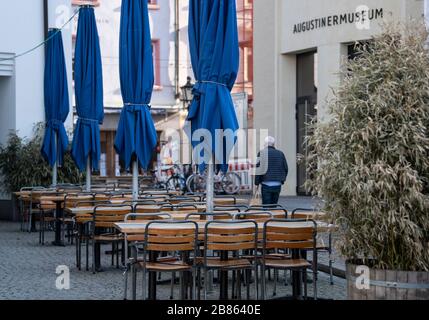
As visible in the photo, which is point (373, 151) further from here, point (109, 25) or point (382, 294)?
point (109, 25)

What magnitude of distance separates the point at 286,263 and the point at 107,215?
3352mm

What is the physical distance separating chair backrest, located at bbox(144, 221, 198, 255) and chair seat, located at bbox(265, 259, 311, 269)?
869mm

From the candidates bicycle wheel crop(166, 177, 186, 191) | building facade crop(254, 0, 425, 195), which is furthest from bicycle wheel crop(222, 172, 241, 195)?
building facade crop(254, 0, 425, 195)

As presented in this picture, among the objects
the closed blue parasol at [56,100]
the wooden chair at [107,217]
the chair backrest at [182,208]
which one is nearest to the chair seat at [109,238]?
the wooden chair at [107,217]

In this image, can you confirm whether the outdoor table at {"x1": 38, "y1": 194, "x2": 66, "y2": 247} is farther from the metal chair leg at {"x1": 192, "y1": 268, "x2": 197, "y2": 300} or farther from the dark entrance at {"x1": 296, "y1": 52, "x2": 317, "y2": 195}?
the dark entrance at {"x1": 296, "y1": 52, "x2": 317, "y2": 195}

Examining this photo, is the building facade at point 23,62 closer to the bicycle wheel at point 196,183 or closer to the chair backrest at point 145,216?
the bicycle wheel at point 196,183

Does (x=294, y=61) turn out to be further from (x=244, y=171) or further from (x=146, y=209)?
(x=146, y=209)

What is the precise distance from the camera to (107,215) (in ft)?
38.3

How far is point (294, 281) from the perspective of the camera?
31.1 feet

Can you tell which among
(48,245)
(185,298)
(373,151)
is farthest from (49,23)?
(373,151)

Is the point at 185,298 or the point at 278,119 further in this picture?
the point at 278,119

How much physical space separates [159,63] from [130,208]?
93.8 ft

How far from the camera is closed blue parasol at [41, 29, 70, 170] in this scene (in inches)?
714

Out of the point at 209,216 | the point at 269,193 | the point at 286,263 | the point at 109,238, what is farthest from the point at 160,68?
the point at 286,263
